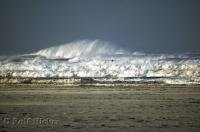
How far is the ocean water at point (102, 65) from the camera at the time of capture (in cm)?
3344

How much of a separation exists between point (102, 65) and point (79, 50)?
8.84 m

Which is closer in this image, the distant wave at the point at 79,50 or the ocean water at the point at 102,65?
the ocean water at the point at 102,65

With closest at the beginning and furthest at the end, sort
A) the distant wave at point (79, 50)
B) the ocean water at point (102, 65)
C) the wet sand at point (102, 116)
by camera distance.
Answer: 1. the wet sand at point (102, 116)
2. the ocean water at point (102, 65)
3. the distant wave at point (79, 50)

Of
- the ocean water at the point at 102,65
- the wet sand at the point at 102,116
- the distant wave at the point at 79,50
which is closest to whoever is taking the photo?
the wet sand at the point at 102,116

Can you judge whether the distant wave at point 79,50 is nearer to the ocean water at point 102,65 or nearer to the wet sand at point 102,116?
the ocean water at point 102,65

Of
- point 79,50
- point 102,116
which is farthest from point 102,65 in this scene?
point 102,116

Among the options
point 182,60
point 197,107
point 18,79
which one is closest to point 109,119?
point 197,107

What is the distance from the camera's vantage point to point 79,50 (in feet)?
156

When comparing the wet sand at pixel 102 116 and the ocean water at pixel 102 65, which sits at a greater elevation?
the ocean water at pixel 102 65

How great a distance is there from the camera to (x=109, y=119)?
12.2 m

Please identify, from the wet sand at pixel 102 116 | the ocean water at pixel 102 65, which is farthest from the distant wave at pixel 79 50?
the wet sand at pixel 102 116

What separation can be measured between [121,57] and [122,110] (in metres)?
29.2

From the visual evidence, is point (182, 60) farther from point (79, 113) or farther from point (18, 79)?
point (79, 113)

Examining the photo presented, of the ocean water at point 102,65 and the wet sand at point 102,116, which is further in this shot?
the ocean water at point 102,65
